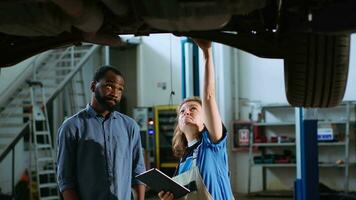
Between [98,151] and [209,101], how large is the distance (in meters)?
0.61

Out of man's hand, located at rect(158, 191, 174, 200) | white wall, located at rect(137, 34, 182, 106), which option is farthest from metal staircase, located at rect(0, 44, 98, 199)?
man's hand, located at rect(158, 191, 174, 200)

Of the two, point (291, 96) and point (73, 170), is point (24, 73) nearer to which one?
point (73, 170)

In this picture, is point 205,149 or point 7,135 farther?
point 7,135

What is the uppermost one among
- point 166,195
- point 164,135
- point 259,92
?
point 259,92

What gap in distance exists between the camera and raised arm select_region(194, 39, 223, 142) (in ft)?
7.78

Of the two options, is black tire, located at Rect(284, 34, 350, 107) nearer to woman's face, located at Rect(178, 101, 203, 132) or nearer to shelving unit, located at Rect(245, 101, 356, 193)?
woman's face, located at Rect(178, 101, 203, 132)

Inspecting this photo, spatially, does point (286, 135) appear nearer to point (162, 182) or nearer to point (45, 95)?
point (45, 95)

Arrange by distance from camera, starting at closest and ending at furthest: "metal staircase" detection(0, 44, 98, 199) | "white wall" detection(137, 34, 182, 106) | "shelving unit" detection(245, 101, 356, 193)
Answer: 1. "metal staircase" detection(0, 44, 98, 199)
2. "shelving unit" detection(245, 101, 356, 193)
3. "white wall" detection(137, 34, 182, 106)

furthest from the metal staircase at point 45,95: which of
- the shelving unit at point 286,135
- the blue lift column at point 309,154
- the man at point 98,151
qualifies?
the man at point 98,151

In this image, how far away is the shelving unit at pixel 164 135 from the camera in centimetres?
890

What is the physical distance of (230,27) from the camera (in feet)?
7.22

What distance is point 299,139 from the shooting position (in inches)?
209

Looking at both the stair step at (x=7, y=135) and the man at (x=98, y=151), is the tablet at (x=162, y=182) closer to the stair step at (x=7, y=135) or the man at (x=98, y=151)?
the man at (x=98, y=151)

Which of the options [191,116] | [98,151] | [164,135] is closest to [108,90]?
[98,151]
